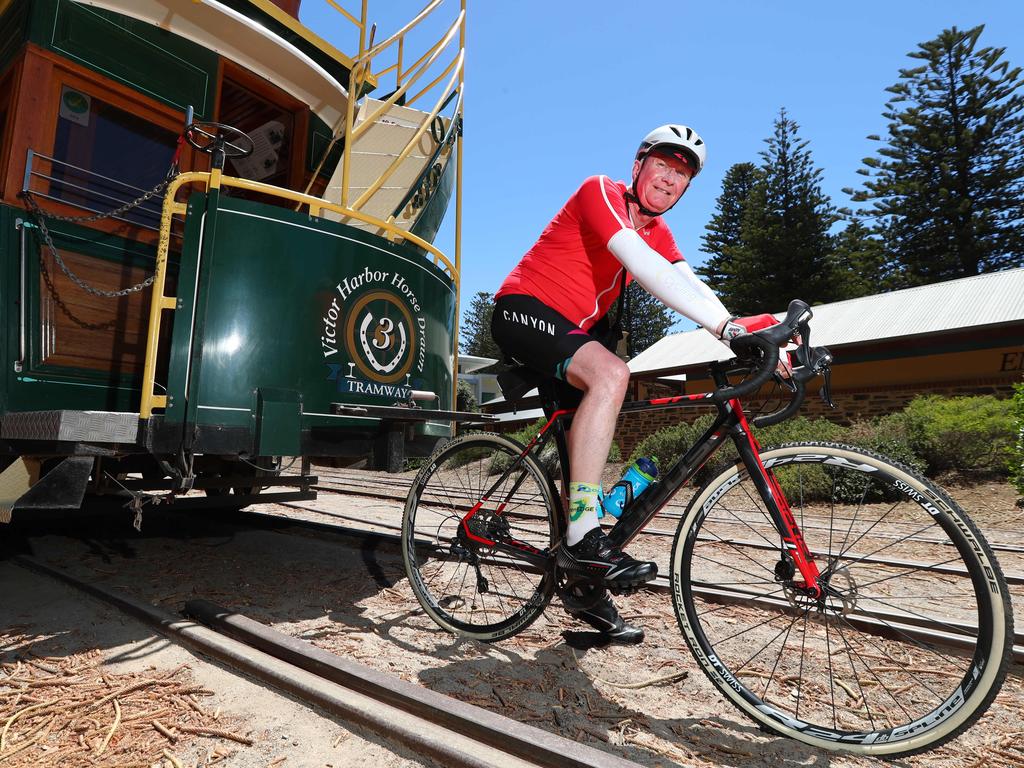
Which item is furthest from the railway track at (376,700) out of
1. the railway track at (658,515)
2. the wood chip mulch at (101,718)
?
the railway track at (658,515)

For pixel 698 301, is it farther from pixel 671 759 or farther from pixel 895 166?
pixel 895 166

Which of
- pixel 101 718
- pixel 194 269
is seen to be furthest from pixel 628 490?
pixel 194 269

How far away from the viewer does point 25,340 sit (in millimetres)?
3639

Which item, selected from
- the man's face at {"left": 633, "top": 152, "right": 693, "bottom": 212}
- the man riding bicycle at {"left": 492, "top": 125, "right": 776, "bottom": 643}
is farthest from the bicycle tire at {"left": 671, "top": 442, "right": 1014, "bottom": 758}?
the man's face at {"left": 633, "top": 152, "right": 693, "bottom": 212}

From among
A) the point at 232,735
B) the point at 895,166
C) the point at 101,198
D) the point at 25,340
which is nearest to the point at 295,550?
the point at 25,340

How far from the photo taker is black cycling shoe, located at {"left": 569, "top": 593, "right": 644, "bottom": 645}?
2949 millimetres

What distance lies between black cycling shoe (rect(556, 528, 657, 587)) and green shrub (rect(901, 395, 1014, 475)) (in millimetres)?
10598

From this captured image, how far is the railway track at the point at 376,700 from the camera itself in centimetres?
177

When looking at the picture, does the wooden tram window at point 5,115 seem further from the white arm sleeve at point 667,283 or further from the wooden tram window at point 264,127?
the white arm sleeve at point 667,283

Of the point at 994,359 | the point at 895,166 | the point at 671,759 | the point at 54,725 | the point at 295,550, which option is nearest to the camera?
the point at 671,759

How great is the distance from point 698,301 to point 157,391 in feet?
11.3

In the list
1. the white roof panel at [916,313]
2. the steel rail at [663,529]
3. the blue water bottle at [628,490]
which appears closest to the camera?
the blue water bottle at [628,490]

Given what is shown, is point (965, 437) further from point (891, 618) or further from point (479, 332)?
point (479, 332)

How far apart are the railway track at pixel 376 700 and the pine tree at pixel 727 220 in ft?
136
